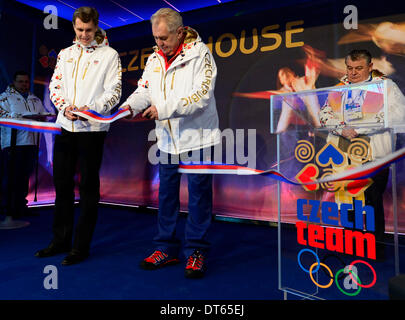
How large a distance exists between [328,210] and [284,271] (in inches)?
13.6

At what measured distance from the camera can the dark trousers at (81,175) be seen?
A: 74.2 inches

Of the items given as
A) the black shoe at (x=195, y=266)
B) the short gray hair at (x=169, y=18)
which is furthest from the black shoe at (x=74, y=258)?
the short gray hair at (x=169, y=18)

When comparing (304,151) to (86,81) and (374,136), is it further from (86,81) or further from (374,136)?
(86,81)

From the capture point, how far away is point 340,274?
1120 millimetres

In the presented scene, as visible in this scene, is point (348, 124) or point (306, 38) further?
point (306, 38)

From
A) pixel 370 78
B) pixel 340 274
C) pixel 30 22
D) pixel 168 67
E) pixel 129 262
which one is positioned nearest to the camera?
pixel 340 274

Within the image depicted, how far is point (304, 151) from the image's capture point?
4.10ft

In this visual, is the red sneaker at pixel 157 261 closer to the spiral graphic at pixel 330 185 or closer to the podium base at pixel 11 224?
the spiral graphic at pixel 330 185

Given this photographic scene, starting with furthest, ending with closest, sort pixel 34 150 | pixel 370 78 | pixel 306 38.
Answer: pixel 34 150 < pixel 306 38 < pixel 370 78

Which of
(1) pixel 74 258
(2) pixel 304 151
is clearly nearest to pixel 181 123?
(2) pixel 304 151

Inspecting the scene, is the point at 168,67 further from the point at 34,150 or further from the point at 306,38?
the point at 34,150

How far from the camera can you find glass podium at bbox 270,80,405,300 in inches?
41.7
